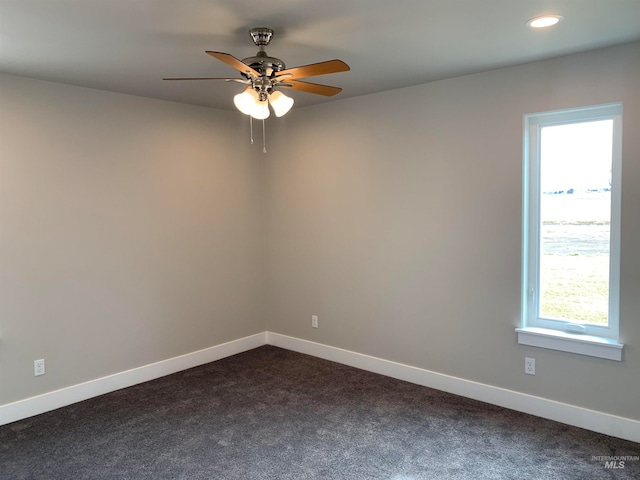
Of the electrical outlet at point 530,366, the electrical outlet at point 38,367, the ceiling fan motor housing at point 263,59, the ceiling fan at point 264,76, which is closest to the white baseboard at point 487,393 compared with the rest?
the electrical outlet at point 530,366

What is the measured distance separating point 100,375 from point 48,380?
0.38 metres

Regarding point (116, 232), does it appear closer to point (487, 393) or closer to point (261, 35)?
point (261, 35)

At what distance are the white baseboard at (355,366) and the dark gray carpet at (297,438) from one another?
0.28 feet

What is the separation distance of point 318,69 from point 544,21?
1.22 meters

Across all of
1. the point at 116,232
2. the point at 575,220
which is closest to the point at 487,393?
the point at 575,220

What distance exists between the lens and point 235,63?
219 cm

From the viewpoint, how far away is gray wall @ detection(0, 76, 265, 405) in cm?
330

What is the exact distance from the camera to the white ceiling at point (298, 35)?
2.20 m

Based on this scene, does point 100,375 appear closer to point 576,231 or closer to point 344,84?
point 344,84

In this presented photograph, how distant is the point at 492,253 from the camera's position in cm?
341

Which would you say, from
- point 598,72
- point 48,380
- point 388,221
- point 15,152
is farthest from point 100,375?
point 598,72

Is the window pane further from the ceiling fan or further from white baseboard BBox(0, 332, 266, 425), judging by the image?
white baseboard BBox(0, 332, 266, 425)

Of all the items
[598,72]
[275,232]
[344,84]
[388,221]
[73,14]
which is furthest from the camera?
[275,232]

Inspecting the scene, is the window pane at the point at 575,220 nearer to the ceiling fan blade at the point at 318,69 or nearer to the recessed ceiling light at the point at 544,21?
the recessed ceiling light at the point at 544,21
